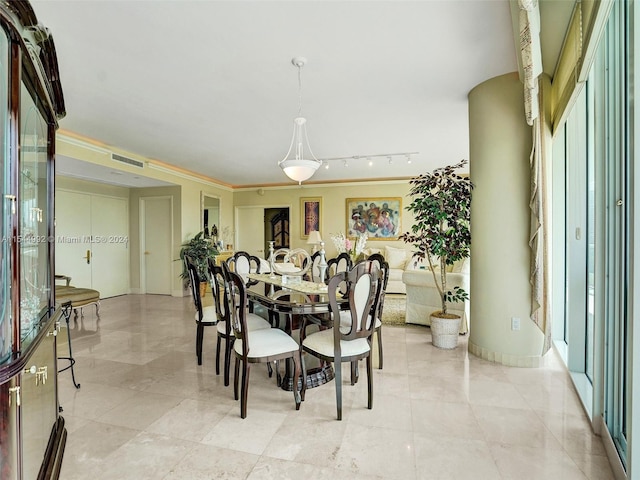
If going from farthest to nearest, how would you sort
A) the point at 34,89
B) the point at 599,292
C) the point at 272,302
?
the point at 272,302 < the point at 599,292 < the point at 34,89

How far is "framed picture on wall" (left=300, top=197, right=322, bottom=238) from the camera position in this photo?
8453mm

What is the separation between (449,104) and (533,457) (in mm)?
3234

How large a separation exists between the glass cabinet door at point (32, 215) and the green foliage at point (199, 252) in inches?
200

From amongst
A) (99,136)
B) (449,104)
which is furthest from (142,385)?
(449,104)

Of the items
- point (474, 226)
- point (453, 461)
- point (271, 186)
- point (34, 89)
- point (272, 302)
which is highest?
point (271, 186)

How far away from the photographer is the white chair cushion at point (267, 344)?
2.24 meters

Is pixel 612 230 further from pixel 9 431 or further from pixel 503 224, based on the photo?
pixel 9 431

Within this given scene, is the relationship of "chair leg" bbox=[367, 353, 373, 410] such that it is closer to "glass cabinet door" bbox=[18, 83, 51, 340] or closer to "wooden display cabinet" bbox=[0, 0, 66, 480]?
"wooden display cabinet" bbox=[0, 0, 66, 480]

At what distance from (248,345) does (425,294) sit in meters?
2.97

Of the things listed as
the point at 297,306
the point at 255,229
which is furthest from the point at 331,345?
the point at 255,229

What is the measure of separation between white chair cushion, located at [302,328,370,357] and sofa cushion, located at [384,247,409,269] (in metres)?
5.19

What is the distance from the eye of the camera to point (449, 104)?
11.9ft

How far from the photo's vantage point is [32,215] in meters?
1.52

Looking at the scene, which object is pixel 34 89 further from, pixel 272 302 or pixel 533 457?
pixel 533 457
